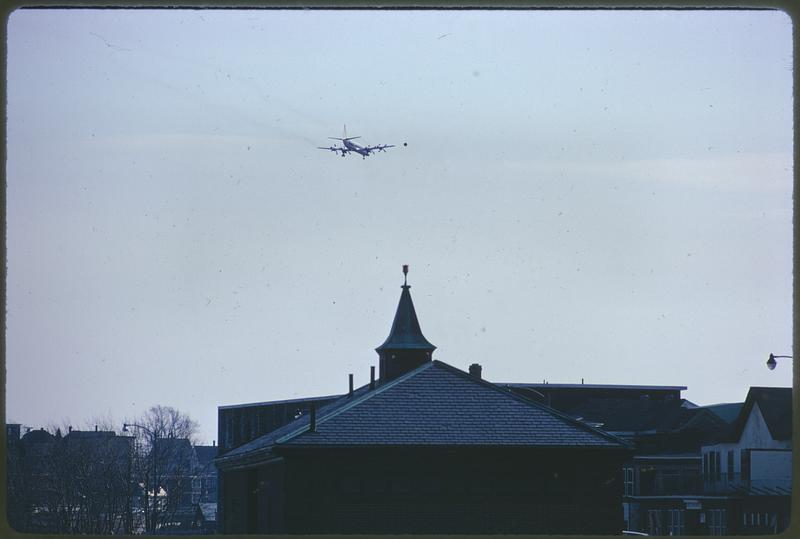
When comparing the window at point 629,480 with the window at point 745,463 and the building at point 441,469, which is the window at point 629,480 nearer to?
the window at point 745,463

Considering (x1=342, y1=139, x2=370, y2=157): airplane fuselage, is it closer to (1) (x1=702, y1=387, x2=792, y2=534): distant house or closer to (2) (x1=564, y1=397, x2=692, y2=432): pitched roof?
(1) (x1=702, y1=387, x2=792, y2=534): distant house

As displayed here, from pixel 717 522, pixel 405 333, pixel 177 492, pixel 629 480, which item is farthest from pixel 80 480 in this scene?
pixel 717 522

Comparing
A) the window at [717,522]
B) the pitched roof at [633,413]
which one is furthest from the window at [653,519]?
the pitched roof at [633,413]

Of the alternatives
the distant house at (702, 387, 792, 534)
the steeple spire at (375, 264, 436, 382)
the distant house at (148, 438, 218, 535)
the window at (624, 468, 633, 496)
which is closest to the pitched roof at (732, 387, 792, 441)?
the distant house at (702, 387, 792, 534)

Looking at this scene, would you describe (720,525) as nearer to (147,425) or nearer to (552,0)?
(147,425)

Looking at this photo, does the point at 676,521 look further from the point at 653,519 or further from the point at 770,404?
the point at 770,404
